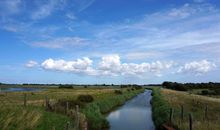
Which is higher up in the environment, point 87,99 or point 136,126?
point 87,99

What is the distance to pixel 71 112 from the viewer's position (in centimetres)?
2936

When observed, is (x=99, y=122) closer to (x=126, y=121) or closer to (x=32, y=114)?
(x=126, y=121)

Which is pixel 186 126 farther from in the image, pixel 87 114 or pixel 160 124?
pixel 87 114

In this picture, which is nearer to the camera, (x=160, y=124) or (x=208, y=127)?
(x=208, y=127)

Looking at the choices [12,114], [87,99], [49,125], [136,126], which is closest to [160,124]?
[136,126]

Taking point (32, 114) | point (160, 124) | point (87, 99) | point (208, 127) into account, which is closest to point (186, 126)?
point (208, 127)

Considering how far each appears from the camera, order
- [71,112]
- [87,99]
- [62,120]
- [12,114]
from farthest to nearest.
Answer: [87,99], [71,112], [62,120], [12,114]

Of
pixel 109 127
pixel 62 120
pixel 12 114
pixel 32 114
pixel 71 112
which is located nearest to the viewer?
pixel 12 114

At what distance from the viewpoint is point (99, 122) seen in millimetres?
31172

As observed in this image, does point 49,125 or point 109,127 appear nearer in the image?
point 49,125

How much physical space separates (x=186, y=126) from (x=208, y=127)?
1.66 metres

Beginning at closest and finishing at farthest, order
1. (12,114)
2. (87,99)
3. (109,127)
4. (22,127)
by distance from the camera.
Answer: (22,127) < (12,114) < (109,127) < (87,99)

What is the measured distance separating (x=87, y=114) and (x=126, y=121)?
8448 millimetres

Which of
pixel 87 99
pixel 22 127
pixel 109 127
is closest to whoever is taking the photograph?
pixel 22 127
